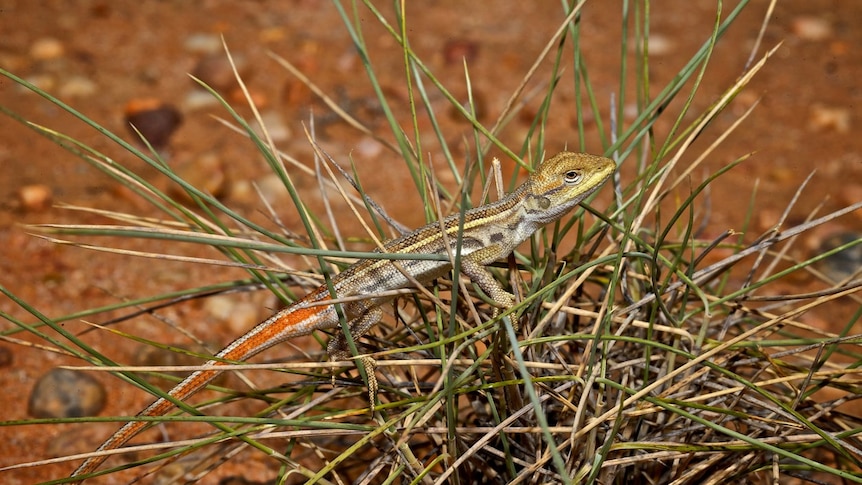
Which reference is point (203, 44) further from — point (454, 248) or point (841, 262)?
point (841, 262)

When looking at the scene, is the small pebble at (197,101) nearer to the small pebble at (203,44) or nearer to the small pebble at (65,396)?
the small pebble at (203,44)

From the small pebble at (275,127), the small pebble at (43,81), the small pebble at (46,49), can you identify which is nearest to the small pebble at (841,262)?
the small pebble at (275,127)

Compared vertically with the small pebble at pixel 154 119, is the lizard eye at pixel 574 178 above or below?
below

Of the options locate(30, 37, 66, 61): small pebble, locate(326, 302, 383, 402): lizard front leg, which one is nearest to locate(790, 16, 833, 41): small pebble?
locate(326, 302, 383, 402): lizard front leg

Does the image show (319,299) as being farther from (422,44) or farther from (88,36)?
(88,36)

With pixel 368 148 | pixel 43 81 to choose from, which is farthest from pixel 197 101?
pixel 368 148
